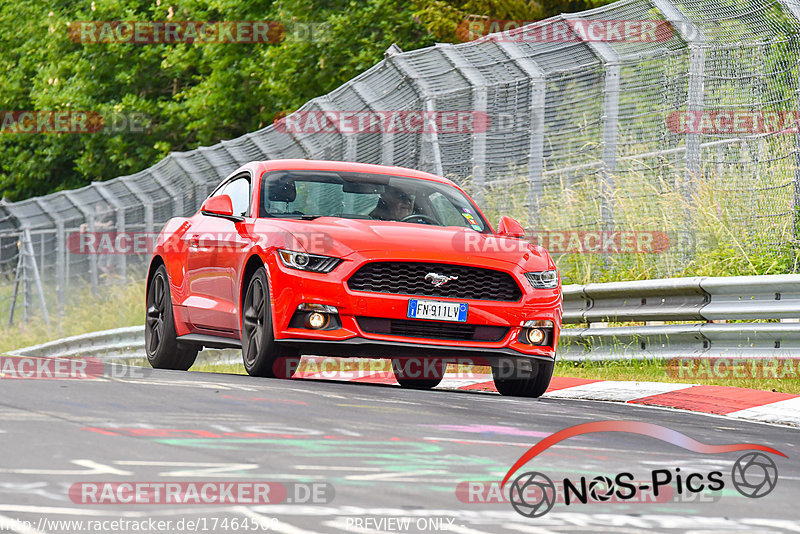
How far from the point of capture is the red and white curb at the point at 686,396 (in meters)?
9.68

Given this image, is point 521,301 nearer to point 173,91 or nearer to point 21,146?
point 173,91

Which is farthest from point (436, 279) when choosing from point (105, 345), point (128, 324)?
point (128, 324)

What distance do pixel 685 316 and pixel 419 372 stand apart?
85.0 inches

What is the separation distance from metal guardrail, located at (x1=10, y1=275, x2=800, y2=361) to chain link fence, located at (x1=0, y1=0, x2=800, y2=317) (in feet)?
5.09

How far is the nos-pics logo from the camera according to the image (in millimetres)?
5730

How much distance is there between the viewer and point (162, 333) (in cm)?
1212

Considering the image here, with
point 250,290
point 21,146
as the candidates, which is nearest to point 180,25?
point 21,146

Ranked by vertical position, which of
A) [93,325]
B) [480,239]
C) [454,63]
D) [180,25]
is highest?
[180,25]

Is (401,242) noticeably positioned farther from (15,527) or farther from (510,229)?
(15,527)

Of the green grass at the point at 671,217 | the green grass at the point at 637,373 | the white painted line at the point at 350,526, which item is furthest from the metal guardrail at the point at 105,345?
the white painted line at the point at 350,526

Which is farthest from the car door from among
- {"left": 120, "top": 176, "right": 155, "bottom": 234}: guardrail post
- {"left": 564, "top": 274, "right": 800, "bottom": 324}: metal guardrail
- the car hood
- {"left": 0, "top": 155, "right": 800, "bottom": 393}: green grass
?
{"left": 120, "top": 176, "right": 155, "bottom": 234}: guardrail post

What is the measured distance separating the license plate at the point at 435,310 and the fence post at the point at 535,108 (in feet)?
16.8

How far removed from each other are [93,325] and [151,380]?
13.9 metres

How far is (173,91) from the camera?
3459 centimetres
